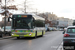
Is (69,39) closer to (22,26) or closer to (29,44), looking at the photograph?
(29,44)

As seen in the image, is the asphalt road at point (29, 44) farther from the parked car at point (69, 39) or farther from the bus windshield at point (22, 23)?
the bus windshield at point (22, 23)

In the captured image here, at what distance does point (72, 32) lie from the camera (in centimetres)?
1021

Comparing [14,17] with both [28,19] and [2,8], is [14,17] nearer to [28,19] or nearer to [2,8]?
[28,19]

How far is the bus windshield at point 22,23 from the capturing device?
19281 millimetres

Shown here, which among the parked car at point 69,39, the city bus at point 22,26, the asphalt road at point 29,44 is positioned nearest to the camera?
the parked car at point 69,39

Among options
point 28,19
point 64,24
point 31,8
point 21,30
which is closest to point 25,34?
point 21,30

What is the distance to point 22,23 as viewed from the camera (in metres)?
19.3

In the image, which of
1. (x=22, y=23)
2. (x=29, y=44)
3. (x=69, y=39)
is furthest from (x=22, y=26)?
(x=69, y=39)

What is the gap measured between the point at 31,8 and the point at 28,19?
11706 mm

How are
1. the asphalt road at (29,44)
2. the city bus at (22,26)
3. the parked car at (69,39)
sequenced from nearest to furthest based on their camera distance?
the parked car at (69,39) → the asphalt road at (29,44) → the city bus at (22,26)

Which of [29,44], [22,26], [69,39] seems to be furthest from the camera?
[22,26]

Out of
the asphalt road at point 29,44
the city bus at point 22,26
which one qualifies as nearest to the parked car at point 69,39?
the asphalt road at point 29,44

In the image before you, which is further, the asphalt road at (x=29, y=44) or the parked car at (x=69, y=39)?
the asphalt road at (x=29, y=44)

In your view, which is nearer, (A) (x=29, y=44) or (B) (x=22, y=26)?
(A) (x=29, y=44)
